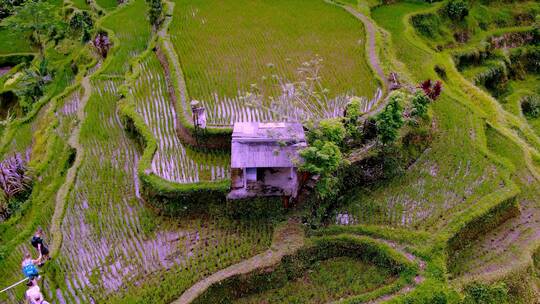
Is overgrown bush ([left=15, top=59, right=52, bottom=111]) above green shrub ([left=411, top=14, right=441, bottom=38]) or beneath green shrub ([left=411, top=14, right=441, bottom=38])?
beneath

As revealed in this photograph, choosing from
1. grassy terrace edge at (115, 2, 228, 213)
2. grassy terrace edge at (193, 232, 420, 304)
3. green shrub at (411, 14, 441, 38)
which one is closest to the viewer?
grassy terrace edge at (193, 232, 420, 304)

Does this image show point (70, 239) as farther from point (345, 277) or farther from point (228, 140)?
point (345, 277)

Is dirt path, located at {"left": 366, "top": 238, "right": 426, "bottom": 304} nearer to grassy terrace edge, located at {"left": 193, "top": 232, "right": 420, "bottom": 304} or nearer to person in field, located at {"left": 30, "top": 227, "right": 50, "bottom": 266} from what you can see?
grassy terrace edge, located at {"left": 193, "top": 232, "right": 420, "bottom": 304}

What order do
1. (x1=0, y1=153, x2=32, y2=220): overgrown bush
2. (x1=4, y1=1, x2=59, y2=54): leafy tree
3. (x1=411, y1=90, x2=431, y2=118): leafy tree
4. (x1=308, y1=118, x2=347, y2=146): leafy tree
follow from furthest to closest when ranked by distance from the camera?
(x1=4, y1=1, x2=59, y2=54): leafy tree → (x1=0, y1=153, x2=32, y2=220): overgrown bush → (x1=411, y1=90, x2=431, y2=118): leafy tree → (x1=308, y1=118, x2=347, y2=146): leafy tree

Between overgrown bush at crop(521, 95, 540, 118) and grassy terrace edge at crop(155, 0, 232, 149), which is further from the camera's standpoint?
overgrown bush at crop(521, 95, 540, 118)

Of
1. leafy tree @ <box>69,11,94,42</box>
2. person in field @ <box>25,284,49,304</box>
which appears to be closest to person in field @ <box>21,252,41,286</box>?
person in field @ <box>25,284,49,304</box>

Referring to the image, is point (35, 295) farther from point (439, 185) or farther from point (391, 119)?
point (439, 185)

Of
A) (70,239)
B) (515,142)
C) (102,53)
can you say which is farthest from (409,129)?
(102,53)
